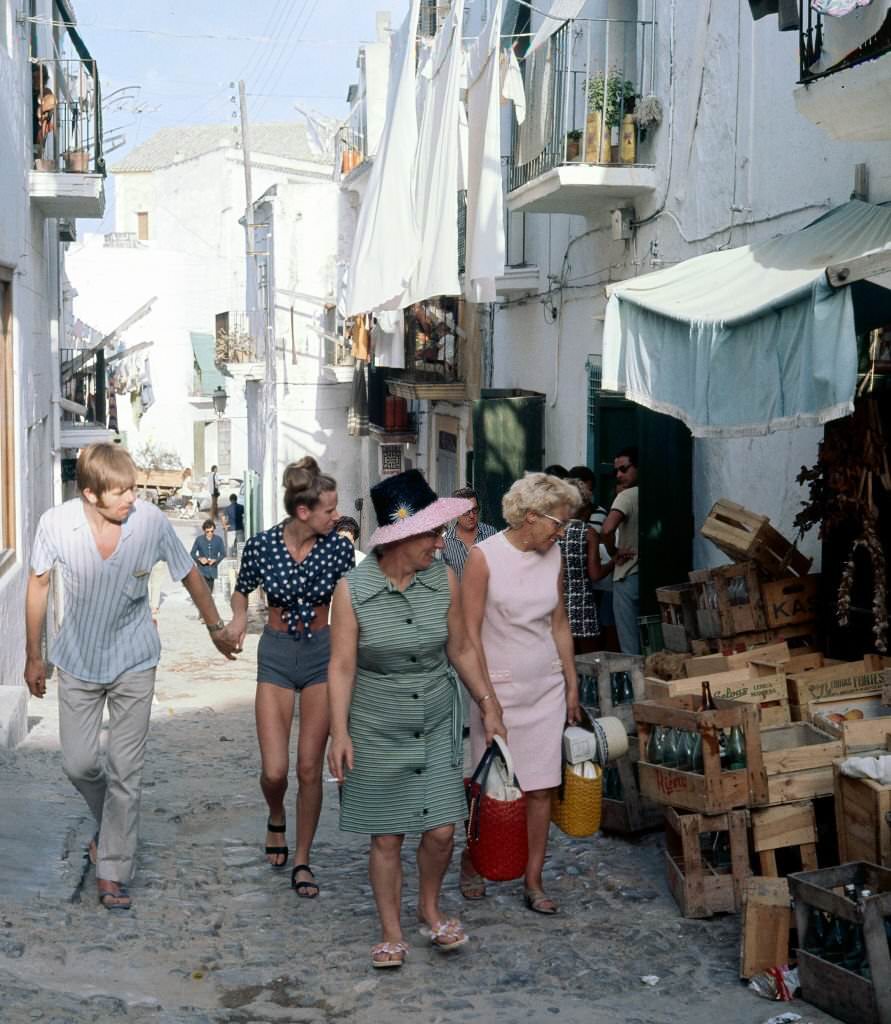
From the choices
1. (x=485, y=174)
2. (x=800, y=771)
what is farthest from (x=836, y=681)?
(x=485, y=174)

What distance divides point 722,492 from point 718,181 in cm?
219

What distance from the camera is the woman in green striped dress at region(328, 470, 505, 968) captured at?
4930 mm

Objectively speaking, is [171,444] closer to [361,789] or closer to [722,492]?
[722,492]

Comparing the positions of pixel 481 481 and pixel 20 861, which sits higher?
pixel 481 481

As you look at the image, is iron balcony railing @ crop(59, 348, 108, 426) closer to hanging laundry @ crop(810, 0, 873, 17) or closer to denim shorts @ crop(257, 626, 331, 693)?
denim shorts @ crop(257, 626, 331, 693)

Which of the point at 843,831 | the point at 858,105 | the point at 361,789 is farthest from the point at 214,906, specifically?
the point at 858,105

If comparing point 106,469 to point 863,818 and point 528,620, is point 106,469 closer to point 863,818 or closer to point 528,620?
point 528,620

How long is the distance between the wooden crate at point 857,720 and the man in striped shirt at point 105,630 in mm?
2615

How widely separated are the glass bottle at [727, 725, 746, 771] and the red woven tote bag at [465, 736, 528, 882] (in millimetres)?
871

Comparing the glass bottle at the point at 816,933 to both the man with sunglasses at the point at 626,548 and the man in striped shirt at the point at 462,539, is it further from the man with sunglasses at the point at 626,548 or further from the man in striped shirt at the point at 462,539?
the man with sunglasses at the point at 626,548

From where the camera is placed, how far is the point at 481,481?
14.8 metres

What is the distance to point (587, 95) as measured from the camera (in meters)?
11.8

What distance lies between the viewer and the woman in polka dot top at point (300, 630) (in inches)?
234

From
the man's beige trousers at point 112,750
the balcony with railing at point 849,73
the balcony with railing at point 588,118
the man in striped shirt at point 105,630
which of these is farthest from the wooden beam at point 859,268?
the balcony with railing at point 588,118
